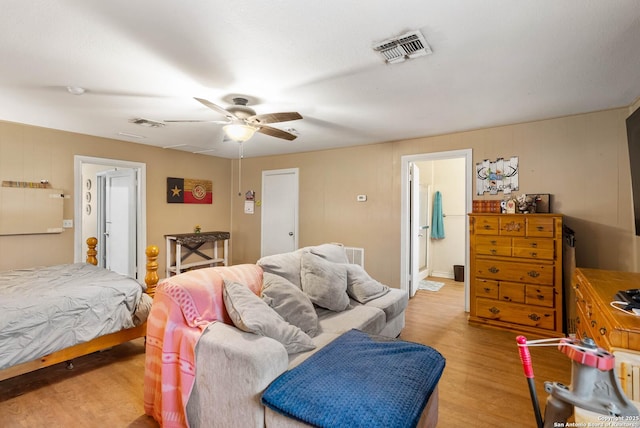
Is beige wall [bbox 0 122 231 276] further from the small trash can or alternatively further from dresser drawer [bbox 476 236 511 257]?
the small trash can

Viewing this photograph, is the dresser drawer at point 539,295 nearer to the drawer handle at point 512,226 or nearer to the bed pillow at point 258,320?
the drawer handle at point 512,226

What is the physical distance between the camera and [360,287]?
3.01 m

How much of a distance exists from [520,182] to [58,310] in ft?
15.5

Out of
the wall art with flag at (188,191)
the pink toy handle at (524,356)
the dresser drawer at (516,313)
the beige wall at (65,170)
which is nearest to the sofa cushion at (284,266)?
the pink toy handle at (524,356)

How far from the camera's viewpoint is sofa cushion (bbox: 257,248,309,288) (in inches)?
102

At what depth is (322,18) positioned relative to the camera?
1735 millimetres

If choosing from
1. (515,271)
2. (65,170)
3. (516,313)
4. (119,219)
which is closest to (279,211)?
(119,219)

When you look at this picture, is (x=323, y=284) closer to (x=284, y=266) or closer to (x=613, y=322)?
(x=284, y=266)

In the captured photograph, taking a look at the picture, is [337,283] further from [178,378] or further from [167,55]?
[167,55]

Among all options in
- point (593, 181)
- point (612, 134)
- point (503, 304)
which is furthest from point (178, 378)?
point (612, 134)

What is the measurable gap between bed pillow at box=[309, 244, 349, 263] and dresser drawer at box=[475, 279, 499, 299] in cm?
165

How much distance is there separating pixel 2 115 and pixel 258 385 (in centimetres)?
422

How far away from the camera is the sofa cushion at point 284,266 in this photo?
2590mm

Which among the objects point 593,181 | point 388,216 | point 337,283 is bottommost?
point 337,283
